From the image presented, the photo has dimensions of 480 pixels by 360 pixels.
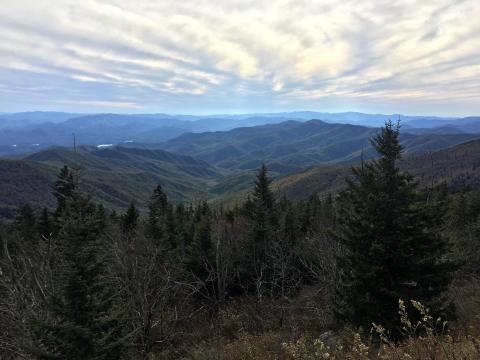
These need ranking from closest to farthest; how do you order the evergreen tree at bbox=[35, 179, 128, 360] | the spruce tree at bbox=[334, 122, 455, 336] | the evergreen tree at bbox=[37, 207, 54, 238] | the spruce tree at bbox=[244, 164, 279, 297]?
the evergreen tree at bbox=[35, 179, 128, 360], the spruce tree at bbox=[334, 122, 455, 336], the spruce tree at bbox=[244, 164, 279, 297], the evergreen tree at bbox=[37, 207, 54, 238]

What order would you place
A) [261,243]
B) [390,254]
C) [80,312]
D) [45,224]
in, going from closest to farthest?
[80,312]
[390,254]
[261,243]
[45,224]

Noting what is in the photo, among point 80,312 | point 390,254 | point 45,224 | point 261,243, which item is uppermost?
point 390,254

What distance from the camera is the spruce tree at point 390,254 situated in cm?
1163

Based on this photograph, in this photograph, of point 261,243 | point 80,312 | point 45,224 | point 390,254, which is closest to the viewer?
point 80,312

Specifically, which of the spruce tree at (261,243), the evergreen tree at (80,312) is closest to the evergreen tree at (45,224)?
the spruce tree at (261,243)

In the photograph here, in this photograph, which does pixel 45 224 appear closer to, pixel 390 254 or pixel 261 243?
pixel 261 243

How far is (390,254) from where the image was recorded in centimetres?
1191

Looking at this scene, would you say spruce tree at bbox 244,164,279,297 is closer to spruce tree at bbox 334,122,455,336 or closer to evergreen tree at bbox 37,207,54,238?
spruce tree at bbox 334,122,455,336

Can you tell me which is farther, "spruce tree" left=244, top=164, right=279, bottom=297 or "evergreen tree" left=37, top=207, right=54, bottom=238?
"evergreen tree" left=37, top=207, right=54, bottom=238

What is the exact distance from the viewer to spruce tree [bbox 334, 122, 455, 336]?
38.2 ft

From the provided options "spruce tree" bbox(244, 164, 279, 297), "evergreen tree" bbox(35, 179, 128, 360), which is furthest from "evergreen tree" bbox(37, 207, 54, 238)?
"evergreen tree" bbox(35, 179, 128, 360)

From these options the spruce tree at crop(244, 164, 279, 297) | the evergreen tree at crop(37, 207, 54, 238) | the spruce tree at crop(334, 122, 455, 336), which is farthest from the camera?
the evergreen tree at crop(37, 207, 54, 238)

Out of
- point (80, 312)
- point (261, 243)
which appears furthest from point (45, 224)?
point (80, 312)

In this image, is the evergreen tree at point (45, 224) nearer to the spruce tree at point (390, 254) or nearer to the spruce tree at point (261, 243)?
the spruce tree at point (261, 243)
